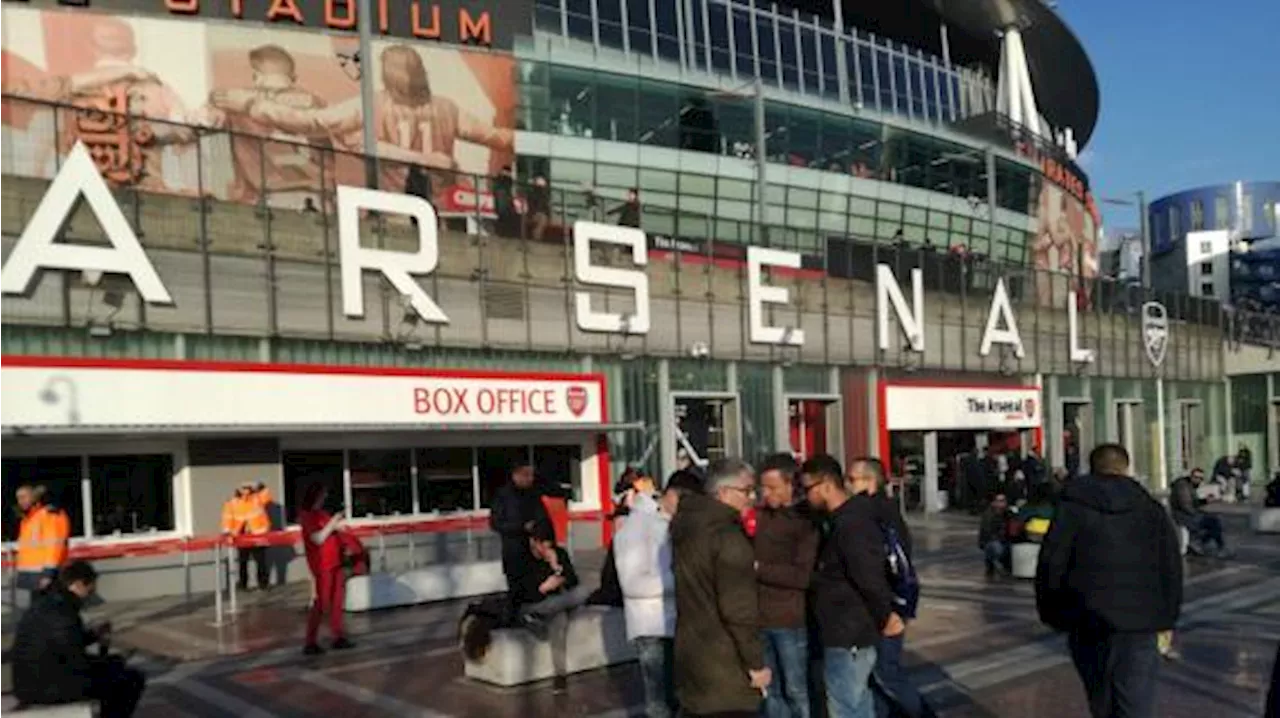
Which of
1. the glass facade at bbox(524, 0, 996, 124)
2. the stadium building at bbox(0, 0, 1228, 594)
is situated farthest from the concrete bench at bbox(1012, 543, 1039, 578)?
the glass facade at bbox(524, 0, 996, 124)

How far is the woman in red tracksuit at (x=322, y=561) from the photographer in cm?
1060

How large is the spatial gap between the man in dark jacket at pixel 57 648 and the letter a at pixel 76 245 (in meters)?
9.80

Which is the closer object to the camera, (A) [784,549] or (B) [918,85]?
(A) [784,549]

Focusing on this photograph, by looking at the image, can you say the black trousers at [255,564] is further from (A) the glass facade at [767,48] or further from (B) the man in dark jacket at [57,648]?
(A) the glass facade at [767,48]

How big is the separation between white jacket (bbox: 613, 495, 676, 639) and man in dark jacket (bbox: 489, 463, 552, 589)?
2952 mm

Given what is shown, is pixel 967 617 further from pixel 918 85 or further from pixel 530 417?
pixel 918 85

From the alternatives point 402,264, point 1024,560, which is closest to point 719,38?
point 402,264

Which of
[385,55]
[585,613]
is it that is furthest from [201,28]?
Answer: [585,613]

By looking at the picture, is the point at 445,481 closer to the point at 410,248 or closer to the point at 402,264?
the point at 402,264

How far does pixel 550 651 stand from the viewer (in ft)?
29.8

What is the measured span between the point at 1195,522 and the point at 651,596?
1278cm

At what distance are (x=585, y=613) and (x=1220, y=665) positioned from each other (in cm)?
509

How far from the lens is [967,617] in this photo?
1194cm

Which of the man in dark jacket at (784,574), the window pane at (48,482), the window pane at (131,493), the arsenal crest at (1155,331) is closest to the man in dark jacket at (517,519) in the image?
the man in dark jacket at (784,574)
